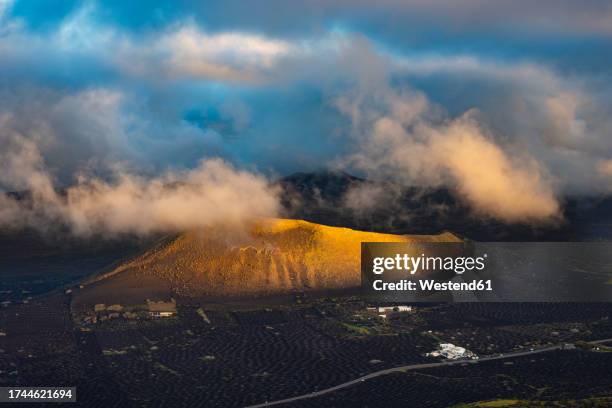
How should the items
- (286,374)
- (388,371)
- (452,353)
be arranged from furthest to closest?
1. (452,353)
2. (388,371)
3. (286,374)

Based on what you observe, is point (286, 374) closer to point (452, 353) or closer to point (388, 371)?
point (388, 371)

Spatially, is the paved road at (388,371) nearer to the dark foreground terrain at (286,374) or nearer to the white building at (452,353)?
the dark foreground terrain at (286,374)

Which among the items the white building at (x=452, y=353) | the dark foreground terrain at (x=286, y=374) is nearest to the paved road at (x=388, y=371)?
the dark foreground terrain at (x=286, y=374)

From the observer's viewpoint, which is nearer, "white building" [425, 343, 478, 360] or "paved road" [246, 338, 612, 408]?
"paved road" [246, 338, 612, 408]

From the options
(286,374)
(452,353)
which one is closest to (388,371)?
(286,374)

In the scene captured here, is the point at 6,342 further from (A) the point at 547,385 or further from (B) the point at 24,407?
(A) the point at 547,385

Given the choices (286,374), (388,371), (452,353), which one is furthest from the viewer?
(452,353)

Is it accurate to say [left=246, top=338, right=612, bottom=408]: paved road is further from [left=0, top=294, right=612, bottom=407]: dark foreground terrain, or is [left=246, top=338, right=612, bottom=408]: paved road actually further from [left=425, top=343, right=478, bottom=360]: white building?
[left=425, top=343, right=478, bottom=360]: white building

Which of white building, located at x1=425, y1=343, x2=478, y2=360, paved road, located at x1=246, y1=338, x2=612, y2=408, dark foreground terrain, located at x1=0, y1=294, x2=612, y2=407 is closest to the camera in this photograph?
paved road, located at x1=246, y1=338, x2=612, y2=408

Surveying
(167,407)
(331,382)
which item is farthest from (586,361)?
(167,407)

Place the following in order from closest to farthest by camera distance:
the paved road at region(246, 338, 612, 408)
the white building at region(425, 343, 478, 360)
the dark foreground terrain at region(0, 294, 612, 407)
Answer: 1. the paved road at region(246, 338, 612, 408)
2. the dark foreground terrain at region(0, 294, 612, 407)
3. the white building at region(425, 343, 478, 360)

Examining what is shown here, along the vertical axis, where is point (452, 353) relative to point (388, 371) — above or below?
above

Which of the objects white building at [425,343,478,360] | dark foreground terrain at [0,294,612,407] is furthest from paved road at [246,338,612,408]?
white building at [425,343,478,360]
